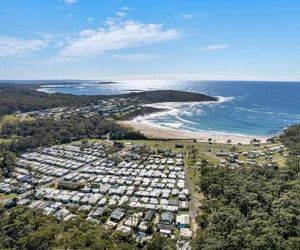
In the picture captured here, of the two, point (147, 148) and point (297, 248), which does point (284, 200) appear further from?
point (147, 148)

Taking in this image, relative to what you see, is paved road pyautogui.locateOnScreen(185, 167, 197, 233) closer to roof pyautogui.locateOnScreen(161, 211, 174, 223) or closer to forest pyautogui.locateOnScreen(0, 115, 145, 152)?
roof pyautogui.locateOnScreen(161, 211, 174, 223)

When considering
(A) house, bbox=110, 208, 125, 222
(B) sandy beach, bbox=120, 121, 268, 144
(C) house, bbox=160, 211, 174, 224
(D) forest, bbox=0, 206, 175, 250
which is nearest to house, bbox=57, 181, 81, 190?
(A) house, bbox=110, 208, 125, 222

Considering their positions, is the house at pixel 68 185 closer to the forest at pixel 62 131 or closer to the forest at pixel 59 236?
the forest at pixel 59 236

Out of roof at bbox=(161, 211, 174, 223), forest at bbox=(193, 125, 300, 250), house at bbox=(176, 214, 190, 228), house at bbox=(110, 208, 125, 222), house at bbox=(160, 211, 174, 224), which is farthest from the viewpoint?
house at bbox=(110, 208, 125, 222)

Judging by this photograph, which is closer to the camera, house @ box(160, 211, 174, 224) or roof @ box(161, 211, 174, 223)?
house @ box(160, 211, 174, 224)

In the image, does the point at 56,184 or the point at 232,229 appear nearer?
the point at 232,229

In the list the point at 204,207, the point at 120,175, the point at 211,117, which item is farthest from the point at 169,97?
the point at 204,207

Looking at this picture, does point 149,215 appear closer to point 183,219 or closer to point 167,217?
point 167,217

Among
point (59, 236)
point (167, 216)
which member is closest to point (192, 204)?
point (167, 216)
